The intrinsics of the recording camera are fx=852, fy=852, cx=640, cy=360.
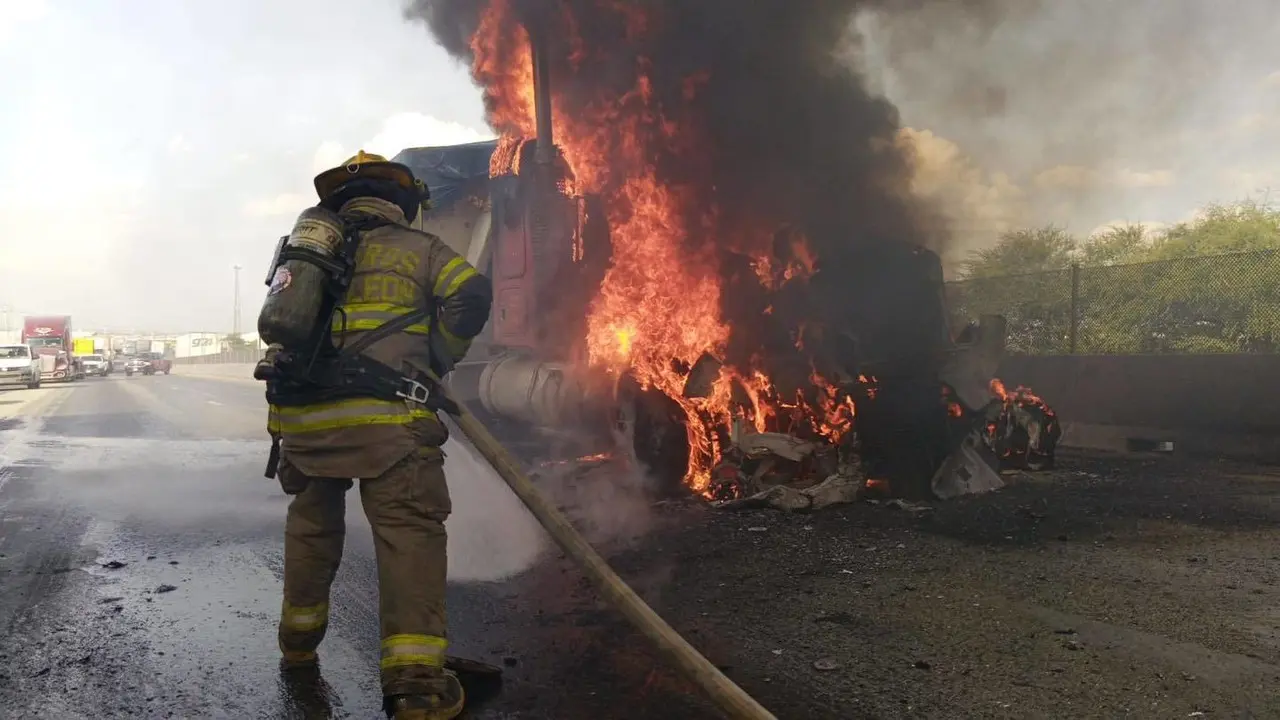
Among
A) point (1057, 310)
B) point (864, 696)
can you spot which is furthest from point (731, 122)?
point (864, 696)

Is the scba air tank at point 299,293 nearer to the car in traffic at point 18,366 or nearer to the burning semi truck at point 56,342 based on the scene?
the car in traffic at point 18,366

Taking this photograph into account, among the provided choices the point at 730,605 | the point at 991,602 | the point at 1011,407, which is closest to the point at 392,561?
the point at 730,605

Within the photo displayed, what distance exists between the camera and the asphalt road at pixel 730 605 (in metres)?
2.97

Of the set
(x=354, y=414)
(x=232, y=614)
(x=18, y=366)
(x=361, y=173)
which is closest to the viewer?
(x=354, y=414)

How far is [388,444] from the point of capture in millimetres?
3025

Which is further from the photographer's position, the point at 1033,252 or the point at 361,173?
the point at 1033,252

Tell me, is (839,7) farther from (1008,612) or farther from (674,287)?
(1008,612)

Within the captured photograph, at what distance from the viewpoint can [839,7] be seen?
962 cm

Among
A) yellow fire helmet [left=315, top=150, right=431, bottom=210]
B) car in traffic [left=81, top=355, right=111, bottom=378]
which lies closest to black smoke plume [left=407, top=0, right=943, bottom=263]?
yellow fire helmet [left=315, top=150, right=431, bottom=210]

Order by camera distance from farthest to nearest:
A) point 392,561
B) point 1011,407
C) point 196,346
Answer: point 196,346, point 1011,407, point 392,561

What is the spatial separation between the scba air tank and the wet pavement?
1282 millimetres

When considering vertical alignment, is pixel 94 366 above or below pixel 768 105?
below

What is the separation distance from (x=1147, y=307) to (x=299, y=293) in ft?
32.5

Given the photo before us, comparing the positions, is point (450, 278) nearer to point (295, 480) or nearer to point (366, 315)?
point (366, 315)
